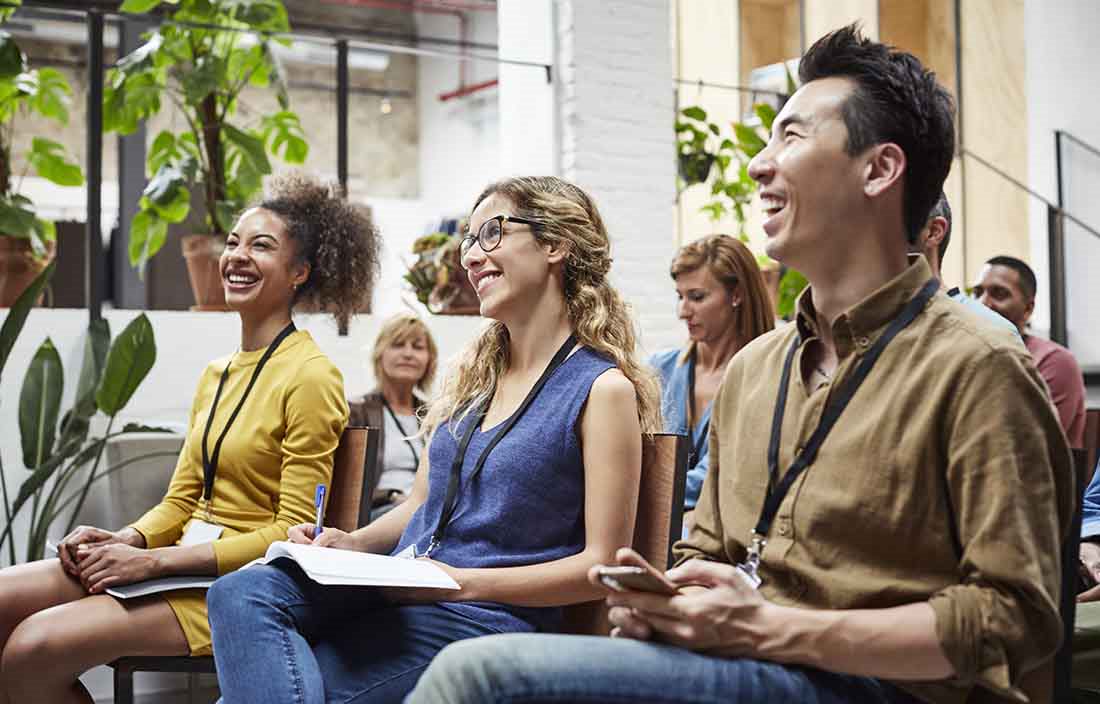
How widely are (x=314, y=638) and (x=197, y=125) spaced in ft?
11.6

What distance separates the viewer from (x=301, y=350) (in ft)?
7.81

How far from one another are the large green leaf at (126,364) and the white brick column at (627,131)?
6.59 feet

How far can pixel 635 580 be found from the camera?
3.60 feet

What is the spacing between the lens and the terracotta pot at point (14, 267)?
4.23 m

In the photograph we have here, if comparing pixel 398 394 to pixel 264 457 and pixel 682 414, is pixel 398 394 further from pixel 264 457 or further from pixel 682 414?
pixel 264 457

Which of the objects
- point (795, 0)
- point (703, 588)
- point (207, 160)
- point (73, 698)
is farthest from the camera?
point (795, 0)

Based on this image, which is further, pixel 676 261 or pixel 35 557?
pixel 35 557

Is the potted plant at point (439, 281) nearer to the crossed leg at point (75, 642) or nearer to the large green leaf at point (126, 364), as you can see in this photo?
the large green leaf at point (126, 364)

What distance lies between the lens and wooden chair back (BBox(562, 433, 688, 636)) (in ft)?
5.52

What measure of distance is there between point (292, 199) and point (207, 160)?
2128 mm

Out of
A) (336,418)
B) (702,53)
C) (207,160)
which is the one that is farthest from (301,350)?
(702,53)

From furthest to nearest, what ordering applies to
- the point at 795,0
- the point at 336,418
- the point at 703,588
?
the point at 795,0
the point at 336,418
the point at 703,588

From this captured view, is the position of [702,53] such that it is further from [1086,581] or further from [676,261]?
[1086,581]

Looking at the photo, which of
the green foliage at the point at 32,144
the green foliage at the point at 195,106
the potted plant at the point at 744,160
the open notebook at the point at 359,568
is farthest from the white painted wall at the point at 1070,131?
the open notebook at the point at 359,568
